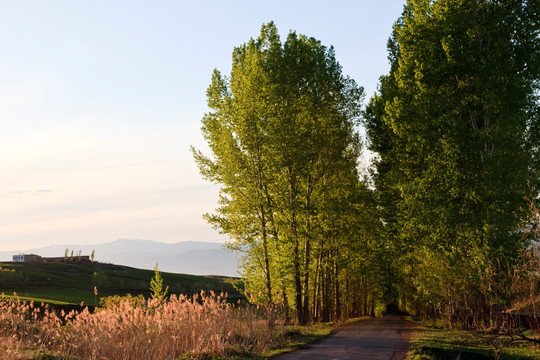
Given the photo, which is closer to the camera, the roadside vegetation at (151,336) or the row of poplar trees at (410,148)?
the roadside vegetation at (151,336)

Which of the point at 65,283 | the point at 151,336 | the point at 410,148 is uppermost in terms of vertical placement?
the point at 410,148

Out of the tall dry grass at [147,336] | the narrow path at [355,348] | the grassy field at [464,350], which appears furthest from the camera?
the grassy field at [464,350]

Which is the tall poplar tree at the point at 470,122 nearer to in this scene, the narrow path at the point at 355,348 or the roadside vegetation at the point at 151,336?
the narrow path at the point at 355,348

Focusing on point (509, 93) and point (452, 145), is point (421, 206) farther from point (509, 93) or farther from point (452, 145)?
point (509, 93)

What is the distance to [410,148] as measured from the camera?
28.4 meters

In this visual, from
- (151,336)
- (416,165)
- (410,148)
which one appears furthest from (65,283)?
(151,336)

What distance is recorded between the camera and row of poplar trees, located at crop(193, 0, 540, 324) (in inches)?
998

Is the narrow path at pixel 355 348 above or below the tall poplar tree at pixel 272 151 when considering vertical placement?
below

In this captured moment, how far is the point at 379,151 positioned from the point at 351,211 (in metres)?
5.94

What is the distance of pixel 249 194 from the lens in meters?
30.4

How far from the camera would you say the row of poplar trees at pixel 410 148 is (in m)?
25.3

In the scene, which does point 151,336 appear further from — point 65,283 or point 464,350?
point 65,283

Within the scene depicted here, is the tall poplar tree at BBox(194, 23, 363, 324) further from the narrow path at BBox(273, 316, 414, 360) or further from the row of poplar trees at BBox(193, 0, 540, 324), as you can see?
the narrow path at BBox(273, 316, 414, 360)

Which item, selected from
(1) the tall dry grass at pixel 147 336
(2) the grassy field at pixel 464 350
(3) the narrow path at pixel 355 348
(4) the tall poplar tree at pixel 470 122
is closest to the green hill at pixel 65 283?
(3) the narrow path at pixel 355 348
